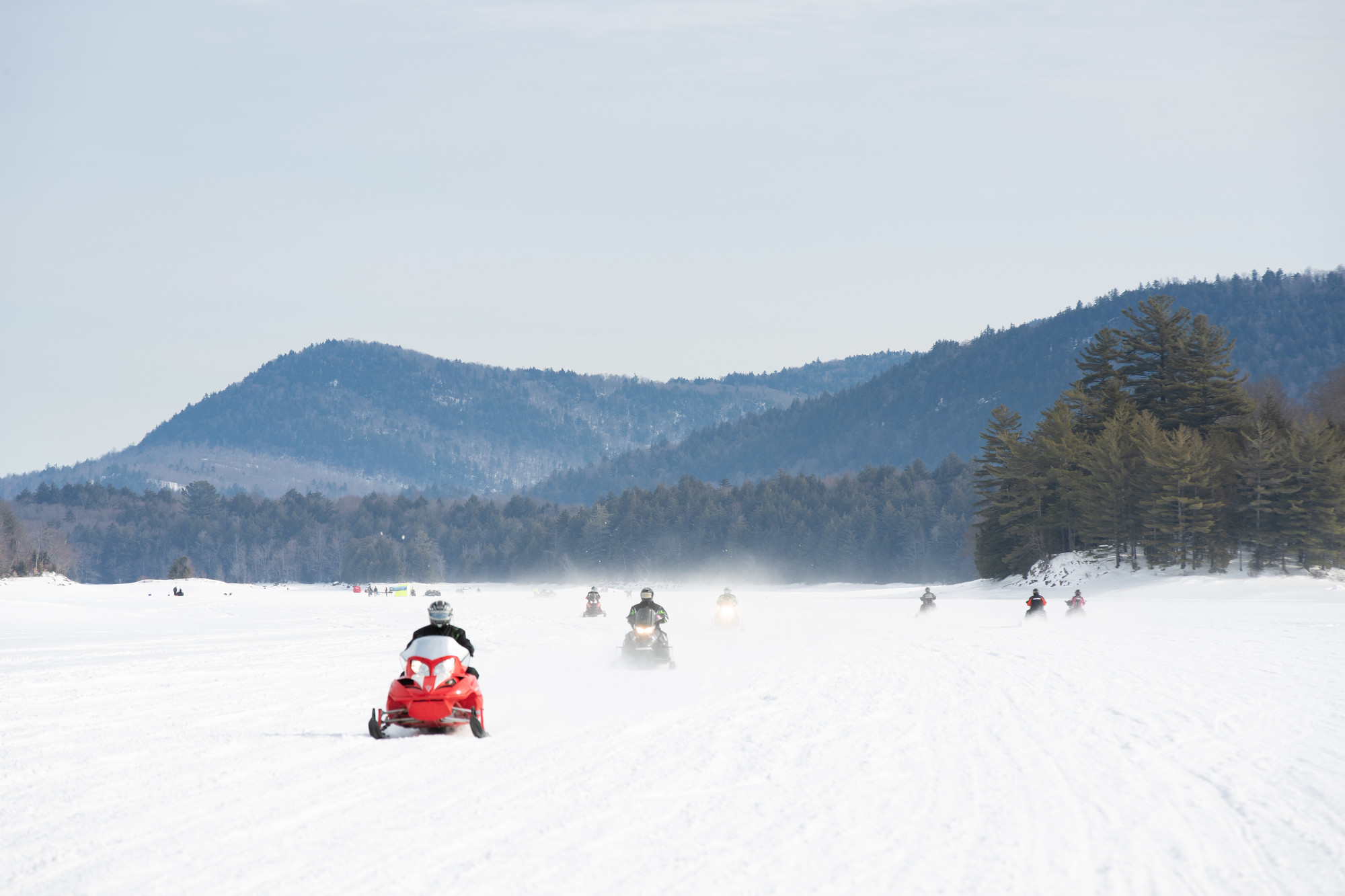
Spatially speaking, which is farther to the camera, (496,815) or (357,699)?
(357,699)

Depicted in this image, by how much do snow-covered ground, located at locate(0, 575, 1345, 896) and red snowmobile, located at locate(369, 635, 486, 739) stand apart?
0.31 meters

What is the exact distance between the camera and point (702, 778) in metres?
9.36

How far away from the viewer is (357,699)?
1539 cm

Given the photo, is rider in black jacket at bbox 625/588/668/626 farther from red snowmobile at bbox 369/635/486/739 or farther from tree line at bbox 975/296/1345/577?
tree line at bbox 975/296/1345/577

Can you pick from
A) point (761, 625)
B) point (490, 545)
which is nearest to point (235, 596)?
point (761, 625)

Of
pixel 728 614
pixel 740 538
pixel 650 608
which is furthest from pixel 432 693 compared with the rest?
pixel 740 538

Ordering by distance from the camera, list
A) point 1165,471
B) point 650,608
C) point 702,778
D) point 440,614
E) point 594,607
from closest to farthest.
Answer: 1. point 702,778
2. point 440,614
3. point 650,608
4. point 594,607
5. point 1165,471

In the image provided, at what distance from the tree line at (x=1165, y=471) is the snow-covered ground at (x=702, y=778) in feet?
118

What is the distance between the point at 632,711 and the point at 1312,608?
1303 inches

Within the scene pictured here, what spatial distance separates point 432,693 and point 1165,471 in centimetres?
5134

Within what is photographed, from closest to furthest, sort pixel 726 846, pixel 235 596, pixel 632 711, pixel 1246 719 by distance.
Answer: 1. pixel 726 846
2. pixel 1246 719
3. pixel 632 711
4. pixel 235 596

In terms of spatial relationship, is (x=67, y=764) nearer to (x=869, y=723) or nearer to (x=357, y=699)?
(x=357, y=699)

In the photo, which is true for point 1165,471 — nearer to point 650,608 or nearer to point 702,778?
point 650,608

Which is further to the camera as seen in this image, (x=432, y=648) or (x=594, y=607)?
(x=594, y=607)
